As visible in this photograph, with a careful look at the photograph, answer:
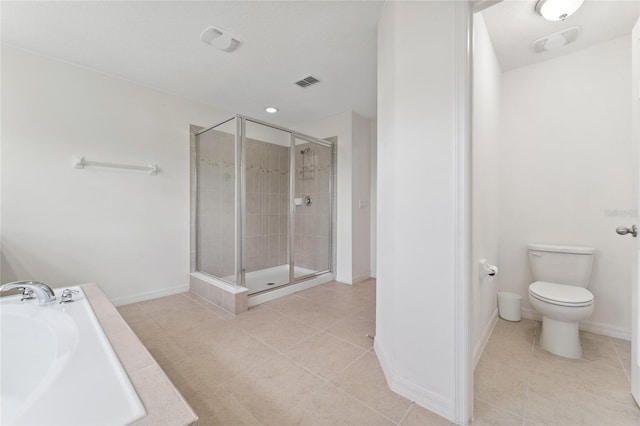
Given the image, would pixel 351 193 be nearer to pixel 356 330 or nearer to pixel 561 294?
pixel 356 330

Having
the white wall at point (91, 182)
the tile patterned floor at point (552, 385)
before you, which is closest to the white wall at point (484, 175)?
the tile patterned floor at point (552, 385)

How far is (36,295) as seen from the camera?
1410mm

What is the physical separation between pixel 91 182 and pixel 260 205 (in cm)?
170

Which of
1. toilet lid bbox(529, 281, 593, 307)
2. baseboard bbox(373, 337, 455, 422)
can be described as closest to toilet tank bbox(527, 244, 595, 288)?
toilet lid bbox(529, 281, 593, 307)

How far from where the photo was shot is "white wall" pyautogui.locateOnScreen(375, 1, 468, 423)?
3.85 feet

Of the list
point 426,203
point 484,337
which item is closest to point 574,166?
point 484,337

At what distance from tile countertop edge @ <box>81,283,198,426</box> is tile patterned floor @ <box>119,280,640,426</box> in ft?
1.66

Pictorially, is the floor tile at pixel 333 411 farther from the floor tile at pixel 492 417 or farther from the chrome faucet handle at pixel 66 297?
the chrome faucet handle at pixel 66 297

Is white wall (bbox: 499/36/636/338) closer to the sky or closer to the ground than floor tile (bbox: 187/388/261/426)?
Result: closer to the sky

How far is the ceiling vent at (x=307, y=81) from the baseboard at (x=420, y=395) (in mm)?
2479

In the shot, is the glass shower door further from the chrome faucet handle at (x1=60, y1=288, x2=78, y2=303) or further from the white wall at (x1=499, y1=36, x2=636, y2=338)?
the chrome faucet handle at (x1=60, y1=288, x2=78, y2=303)

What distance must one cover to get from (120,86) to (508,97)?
3.72m

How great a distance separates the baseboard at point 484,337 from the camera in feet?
5.42

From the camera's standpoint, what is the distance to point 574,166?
6.93 feet
